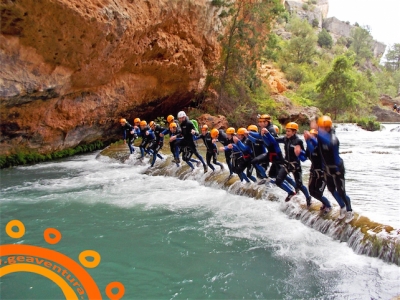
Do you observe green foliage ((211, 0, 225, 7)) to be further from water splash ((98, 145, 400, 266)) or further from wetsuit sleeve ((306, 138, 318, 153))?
wetsuit sleeve ((306, 138, 318, 153))

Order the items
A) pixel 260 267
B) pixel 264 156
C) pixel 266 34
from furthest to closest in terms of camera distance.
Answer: pixel 266 34
pixel 264 156
pixel 260 267

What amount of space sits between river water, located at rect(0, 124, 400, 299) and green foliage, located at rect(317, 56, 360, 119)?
29940mm

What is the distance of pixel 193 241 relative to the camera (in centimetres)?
582

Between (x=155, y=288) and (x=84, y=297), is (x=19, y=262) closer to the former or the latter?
(x=84, y=297)

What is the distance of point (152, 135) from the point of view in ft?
41.4

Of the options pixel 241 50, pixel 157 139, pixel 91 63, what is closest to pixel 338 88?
pixel 241 50

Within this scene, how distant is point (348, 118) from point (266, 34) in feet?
65.7

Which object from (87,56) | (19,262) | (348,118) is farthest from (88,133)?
(348,118)

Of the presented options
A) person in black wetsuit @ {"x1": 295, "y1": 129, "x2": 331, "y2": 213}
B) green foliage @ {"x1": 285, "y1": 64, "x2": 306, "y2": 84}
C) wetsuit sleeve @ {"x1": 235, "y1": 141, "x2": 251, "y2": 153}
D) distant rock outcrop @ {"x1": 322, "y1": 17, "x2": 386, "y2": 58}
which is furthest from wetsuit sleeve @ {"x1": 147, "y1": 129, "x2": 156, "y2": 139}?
distant rock outcrop @ {"x1": 322, "y1": 17, "x2": 386, "y2": 58}

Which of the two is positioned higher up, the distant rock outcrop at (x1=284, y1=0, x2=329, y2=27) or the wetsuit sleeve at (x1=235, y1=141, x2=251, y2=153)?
the distant rock outcrop at (x1=284, y1=0, x2=329, y2=27)

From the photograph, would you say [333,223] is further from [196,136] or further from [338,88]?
[338,88]

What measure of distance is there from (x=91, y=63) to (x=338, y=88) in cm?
3243

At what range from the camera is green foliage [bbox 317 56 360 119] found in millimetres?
36688

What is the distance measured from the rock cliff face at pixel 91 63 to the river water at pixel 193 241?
10.7 ft
